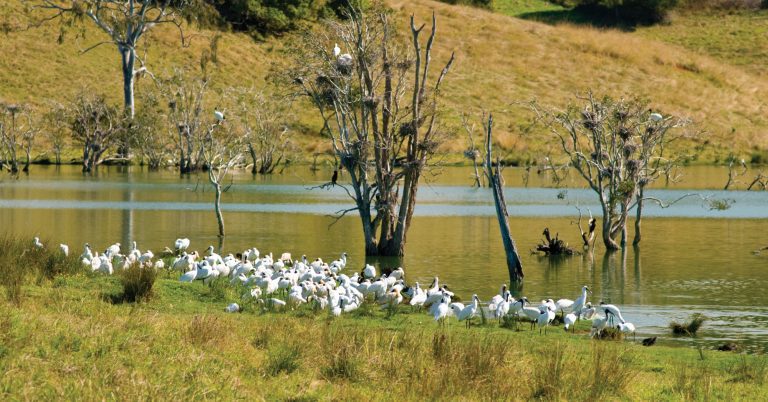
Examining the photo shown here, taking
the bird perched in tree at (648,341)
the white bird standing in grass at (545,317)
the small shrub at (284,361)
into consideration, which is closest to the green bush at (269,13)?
the white bird standing in grass at (545,317)

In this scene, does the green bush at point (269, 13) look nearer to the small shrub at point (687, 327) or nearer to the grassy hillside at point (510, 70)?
the grassy hillside at point (510, 70)

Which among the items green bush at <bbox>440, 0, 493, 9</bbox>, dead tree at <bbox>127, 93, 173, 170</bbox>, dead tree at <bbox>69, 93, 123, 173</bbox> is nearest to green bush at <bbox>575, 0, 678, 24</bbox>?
green bush at <bbox>440, 0, 493, 9</bbox>

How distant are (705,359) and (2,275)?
490 inches

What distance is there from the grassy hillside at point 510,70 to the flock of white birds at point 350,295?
80836 millimetres

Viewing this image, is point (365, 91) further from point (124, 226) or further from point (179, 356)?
point (179, 356)

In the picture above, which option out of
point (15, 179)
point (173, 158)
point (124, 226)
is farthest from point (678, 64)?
point (124, 226)

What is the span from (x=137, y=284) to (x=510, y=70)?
120200 mm

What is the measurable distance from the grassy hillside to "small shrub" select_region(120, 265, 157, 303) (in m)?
85.9

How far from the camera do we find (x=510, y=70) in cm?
13825

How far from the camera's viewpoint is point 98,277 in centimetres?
2372

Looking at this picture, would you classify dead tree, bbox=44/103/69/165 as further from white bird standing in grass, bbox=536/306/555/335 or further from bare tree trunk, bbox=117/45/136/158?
white bird standing in grass, bbox=536/306/555/335

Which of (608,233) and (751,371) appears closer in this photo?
(751,371)

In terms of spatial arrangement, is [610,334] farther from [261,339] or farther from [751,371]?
[261,339]

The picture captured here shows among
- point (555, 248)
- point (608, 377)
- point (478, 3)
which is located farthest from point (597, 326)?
point (478, 3)
